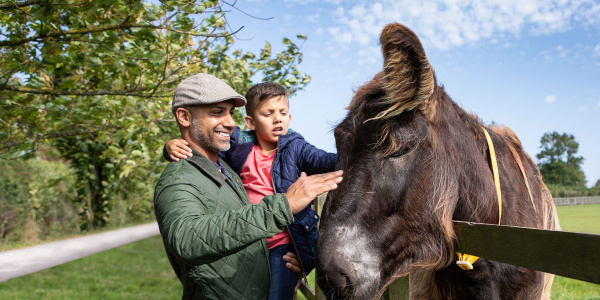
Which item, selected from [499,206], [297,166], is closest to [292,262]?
[297,166]

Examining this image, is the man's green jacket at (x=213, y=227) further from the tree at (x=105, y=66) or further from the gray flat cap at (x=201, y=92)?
the tree at (x=105, y=66)

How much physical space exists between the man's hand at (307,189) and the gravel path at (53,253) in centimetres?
1001

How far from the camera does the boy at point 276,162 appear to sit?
250cm

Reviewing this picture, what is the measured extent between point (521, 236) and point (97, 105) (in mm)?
4750

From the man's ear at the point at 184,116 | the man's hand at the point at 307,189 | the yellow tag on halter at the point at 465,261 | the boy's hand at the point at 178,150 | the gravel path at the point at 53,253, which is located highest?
the man's ear at the point at 184,116

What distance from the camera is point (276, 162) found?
270 centimetres

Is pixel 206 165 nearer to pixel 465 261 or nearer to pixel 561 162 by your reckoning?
A: pixel 465 261

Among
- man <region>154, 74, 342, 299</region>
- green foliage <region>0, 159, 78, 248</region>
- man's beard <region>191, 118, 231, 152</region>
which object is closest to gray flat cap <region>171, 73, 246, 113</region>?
man <region>154, 74, 342, 299</region>

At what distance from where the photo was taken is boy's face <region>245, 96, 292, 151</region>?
293cm

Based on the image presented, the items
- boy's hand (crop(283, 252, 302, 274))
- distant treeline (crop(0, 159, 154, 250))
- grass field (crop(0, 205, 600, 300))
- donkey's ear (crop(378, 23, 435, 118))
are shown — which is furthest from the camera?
distant treeline (crop(0, 159, 154, 250))

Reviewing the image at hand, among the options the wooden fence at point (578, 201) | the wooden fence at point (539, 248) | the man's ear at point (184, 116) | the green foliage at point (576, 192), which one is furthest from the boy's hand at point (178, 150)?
the green foliage at point (576, 192)

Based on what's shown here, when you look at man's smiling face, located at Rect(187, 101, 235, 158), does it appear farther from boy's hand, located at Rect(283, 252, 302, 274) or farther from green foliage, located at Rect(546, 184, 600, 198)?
green foliage, located at Rect(546, 184, 600, 198)

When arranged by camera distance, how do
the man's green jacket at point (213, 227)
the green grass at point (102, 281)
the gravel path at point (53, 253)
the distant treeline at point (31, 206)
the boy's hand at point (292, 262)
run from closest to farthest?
the man's green jacket at point (213, 227), the boy's hand at point (292, 262), the green grass at point (102, 281), the gravel path at point (53, 253), the distant treeline at point (31, 206)

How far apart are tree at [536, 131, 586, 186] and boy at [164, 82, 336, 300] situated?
82.4m
